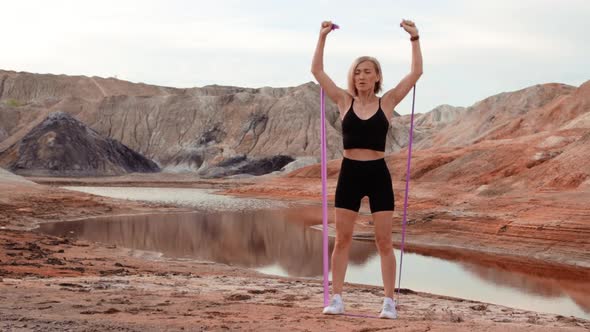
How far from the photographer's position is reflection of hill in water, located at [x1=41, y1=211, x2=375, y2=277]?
22797 mm

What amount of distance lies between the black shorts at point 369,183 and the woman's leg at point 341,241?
0.44 feet

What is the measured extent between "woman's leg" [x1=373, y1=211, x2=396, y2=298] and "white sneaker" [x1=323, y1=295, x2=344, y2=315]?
0.50m

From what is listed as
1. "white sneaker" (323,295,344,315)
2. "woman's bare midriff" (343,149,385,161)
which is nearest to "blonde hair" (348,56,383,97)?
"woman's bare midriff" (343,149,385,161)

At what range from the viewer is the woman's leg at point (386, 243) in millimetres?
6617

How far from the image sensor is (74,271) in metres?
14.2

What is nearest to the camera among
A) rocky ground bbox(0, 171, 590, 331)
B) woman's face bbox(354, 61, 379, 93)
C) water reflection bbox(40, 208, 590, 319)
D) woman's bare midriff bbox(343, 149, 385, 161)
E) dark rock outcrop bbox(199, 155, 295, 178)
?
rocky ground bbox(0, 171, 590, 331)

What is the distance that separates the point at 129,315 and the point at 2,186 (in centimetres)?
4016

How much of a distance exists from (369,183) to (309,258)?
16574mm

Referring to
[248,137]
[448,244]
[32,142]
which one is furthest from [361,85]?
[248,137]

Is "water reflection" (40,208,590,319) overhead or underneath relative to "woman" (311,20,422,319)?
underneath

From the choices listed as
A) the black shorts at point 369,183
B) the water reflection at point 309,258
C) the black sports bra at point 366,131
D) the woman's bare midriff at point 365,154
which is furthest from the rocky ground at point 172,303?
the water reflection at point 309,258

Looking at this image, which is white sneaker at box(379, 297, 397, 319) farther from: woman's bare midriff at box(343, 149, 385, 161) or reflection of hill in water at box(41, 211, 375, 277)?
reflection of hill in water at box(41, 211, 375, 277)

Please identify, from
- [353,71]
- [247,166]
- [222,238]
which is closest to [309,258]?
[222,238]

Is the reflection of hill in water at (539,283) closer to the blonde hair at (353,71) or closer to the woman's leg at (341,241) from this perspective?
the woman's leg at (341,241)
